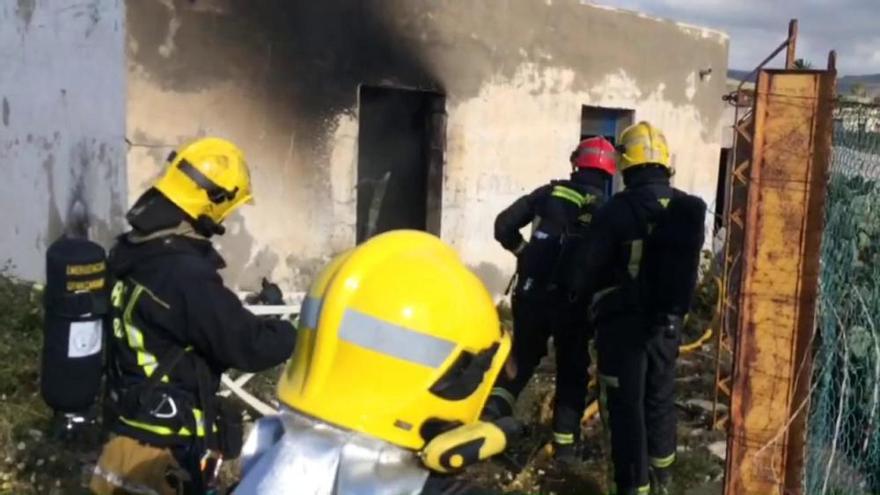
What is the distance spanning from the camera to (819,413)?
351 centimetres

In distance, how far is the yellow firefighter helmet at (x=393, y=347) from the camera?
1757 millimetres

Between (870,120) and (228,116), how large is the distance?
4434mm

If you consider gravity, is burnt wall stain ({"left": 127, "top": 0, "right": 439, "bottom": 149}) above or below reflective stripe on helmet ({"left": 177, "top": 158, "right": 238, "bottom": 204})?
above

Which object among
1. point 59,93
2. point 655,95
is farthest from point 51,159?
point 655,95

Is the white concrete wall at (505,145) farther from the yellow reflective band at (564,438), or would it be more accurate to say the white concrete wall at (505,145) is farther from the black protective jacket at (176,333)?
the black protective jacket at (176,333)

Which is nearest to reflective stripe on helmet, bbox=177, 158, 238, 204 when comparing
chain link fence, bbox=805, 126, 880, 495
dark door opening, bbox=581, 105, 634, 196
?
chain link fence, bbox=805, 126, 880, 495

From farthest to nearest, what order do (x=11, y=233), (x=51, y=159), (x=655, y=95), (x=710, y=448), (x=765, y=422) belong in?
(x=655, y=95)
(x=11, y=233)
(x=51, y=159)
(x=710, y=448)
(x=765, y=422)

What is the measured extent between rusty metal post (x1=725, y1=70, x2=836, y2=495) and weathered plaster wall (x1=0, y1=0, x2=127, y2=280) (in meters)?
4.58

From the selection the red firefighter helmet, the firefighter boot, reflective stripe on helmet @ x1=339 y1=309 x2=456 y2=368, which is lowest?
the firefighter boot

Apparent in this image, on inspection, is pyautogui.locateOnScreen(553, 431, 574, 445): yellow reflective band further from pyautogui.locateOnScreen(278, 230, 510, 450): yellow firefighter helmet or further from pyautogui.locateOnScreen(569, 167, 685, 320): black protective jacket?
pyautogui.locateOnScreen(278, 230, 510, 450): yellow firefighter helmet

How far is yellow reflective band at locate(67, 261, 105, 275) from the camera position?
2.78 meters

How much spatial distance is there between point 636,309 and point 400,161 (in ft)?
14.2

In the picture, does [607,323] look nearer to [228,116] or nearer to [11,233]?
[228,116]

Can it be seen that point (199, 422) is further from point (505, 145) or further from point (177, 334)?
point (505, 145)
